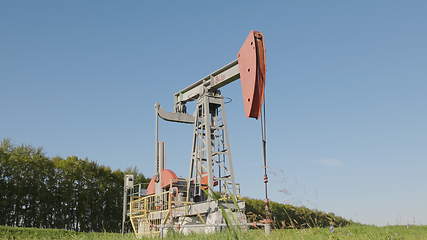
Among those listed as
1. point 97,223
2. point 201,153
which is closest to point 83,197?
point 97,223

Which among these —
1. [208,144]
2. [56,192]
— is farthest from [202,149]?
[56,192]

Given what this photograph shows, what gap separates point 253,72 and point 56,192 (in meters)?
15.8

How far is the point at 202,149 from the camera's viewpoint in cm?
1206

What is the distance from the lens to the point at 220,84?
12.1 metres

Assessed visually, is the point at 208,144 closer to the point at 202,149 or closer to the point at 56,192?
the point at 202,149

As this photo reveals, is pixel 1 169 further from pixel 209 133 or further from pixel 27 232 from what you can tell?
pixel 209 133

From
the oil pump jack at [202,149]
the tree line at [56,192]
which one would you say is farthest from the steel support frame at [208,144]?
the tree line at [56,192]

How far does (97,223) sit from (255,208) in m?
10.1

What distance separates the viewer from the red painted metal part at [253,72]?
9.58 m

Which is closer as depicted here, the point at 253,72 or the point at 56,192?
the point at 253,72

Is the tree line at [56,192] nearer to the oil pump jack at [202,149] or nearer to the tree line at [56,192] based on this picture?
the tree line at [56,192]

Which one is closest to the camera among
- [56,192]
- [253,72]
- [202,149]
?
[253,72]

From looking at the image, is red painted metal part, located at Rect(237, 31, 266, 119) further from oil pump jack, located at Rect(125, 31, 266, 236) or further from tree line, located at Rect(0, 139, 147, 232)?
tree line, located at Rect(0, 139, 147, 232)

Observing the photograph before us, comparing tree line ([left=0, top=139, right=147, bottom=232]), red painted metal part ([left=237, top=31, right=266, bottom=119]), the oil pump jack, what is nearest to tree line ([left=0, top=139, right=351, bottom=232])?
tree line ([left=0, top=139, right=147, bottom=232])
